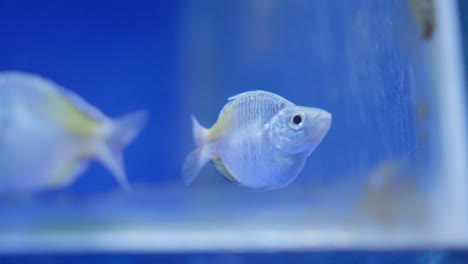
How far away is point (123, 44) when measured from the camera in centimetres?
366

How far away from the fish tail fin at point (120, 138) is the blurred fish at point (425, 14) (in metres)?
0.62

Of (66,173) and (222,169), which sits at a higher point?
(66,173)

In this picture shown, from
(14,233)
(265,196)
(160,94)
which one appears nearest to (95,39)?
(160,94)

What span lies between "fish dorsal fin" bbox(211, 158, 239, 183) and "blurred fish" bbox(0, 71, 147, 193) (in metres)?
0.55

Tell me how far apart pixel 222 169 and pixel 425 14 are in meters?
0.75

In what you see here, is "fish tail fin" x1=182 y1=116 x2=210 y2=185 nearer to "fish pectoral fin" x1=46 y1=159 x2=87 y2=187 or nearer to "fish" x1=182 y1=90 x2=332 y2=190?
"fish" x1=182 y1=90 x2=332 y2=190

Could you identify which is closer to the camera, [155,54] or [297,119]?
[297,119]

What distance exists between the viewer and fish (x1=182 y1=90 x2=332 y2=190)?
587 mm

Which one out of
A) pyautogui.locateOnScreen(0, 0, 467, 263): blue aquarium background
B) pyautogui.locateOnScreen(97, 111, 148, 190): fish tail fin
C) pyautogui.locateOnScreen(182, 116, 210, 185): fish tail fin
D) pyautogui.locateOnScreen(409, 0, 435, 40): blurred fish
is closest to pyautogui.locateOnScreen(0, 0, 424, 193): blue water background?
pyautogui.locateOnScreen(0, 0, 467, 263): blue aquarium background

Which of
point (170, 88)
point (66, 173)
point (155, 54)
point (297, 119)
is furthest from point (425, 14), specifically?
point (155, 54)

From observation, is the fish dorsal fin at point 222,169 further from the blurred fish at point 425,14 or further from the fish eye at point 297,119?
the blurred fish at point 425,14

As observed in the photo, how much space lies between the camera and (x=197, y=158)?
0.63m

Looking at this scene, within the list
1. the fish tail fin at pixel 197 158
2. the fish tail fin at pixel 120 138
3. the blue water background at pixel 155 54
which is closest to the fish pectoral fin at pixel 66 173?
the fish tail fin at pixel 120 138

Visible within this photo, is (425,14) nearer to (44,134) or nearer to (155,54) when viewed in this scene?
(44,134)
